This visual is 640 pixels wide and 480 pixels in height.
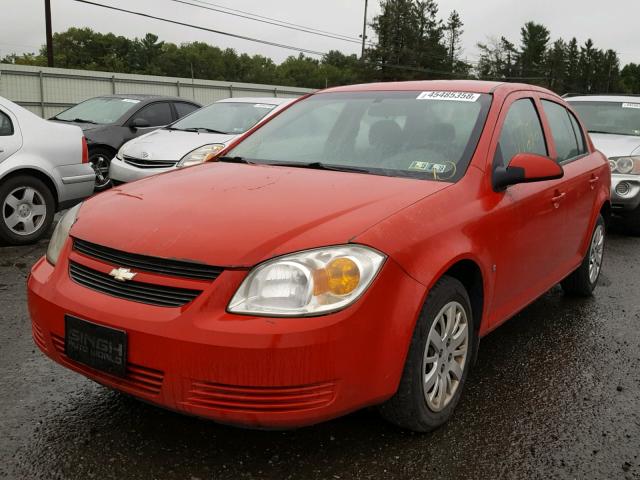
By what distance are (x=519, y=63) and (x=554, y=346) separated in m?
98.9

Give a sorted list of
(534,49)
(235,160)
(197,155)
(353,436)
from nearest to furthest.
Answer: (353,436) < (235,160) < (197,155) < (534,49)

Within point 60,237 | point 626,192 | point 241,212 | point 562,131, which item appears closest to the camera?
point 241,212

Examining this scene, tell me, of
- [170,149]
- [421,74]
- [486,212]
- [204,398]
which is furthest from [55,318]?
[421,74]

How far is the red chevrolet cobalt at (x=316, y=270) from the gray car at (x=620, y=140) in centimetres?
431

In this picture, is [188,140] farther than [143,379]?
Yes

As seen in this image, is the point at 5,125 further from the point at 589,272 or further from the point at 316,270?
the point at 589,272

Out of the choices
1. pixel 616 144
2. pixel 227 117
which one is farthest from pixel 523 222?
pixel 227 117

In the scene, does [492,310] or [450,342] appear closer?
[450,342]

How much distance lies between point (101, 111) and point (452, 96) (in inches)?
334

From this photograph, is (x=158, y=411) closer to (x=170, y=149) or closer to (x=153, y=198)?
(x=153, y=198)

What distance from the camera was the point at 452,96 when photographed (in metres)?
3.51

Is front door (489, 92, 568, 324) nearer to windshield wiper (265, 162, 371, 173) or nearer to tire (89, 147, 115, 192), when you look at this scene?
windshield wiper (265, 162, 371, 173)

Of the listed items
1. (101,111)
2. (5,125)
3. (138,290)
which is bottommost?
(138,290)

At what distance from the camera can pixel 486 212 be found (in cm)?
296
